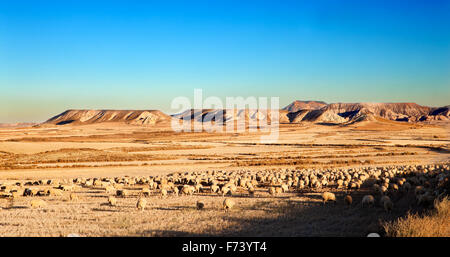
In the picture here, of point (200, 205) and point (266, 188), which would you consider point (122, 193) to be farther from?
point (266, 188)

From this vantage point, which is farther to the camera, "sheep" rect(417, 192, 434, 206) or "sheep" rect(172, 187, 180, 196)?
"sheep" rect(172, 187, 180, 196)

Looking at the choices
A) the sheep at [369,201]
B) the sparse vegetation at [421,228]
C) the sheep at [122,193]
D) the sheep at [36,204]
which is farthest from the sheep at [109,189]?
the sparse vegetation at [421,228]

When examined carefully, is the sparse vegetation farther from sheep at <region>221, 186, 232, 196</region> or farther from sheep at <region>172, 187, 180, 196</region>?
sheep at <region>172, 187, 180, 196</region>

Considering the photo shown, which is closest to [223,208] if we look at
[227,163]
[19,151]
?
[227,163]

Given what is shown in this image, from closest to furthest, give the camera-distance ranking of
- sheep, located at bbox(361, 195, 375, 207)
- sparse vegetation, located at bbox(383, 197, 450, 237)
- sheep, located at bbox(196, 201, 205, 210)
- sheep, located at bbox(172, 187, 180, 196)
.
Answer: sparse vegetation, located at bbox(383, 197, 450, 237)
sheep, located at bbox(361, 195, 375, 207)
sheep, located at bbox(196, 201, 205, 210)
sheep, located at bbox(172, 187, 180, 196)

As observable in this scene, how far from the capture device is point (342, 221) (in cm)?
1275

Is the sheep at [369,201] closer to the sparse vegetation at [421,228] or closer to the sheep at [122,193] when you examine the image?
the sparse vegetation at [421,228]

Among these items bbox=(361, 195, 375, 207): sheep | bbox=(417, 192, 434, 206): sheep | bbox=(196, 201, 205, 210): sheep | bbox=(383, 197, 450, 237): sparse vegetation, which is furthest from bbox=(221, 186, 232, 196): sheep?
bbox=(383, 197, 450, 237): sparse vegetation

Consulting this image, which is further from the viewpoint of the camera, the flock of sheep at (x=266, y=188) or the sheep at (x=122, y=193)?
the sheep at (x=122, y=193)

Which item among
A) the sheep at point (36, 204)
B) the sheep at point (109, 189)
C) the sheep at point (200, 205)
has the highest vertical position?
the sheep at point (200, 205)

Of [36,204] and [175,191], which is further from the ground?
[36,204]

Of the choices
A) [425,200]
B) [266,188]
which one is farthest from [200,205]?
[425,200]
